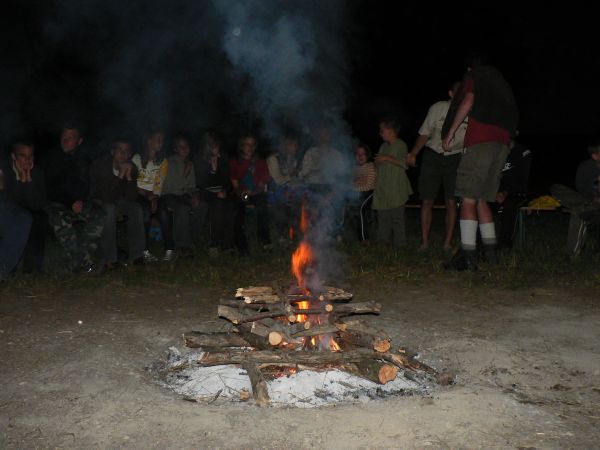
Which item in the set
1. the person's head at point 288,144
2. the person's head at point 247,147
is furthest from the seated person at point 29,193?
the person's head at point 288,144

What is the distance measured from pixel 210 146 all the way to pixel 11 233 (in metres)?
2.83

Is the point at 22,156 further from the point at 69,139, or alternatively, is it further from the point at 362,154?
the point at 362,154

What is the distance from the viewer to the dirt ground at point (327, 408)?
3221 mm

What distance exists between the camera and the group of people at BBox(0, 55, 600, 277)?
682 cm

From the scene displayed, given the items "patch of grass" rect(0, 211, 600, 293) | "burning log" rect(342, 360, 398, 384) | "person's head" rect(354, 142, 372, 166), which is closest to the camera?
"burning log" rect(342, 360, 398, 384)

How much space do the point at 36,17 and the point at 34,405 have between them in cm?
1098

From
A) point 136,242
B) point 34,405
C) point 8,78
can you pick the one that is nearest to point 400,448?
point 34,405

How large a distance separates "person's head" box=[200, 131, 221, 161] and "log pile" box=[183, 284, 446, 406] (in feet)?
13.9

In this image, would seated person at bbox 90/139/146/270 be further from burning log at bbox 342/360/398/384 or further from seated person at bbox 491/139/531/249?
seated person at bbox 491/139/531/249

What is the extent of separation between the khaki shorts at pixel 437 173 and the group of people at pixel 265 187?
0.01 meters

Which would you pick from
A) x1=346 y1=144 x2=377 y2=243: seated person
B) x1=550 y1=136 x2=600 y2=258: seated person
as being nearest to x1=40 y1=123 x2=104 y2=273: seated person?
x1=346 y1=144 x2=377 y2=243: seated person

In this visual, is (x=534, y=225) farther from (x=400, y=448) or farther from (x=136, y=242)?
(x=400, y=448)

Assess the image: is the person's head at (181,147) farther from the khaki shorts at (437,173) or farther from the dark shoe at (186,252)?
the khaki shorts at (437,173)

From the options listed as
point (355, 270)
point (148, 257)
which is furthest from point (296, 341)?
point (148, 257)
